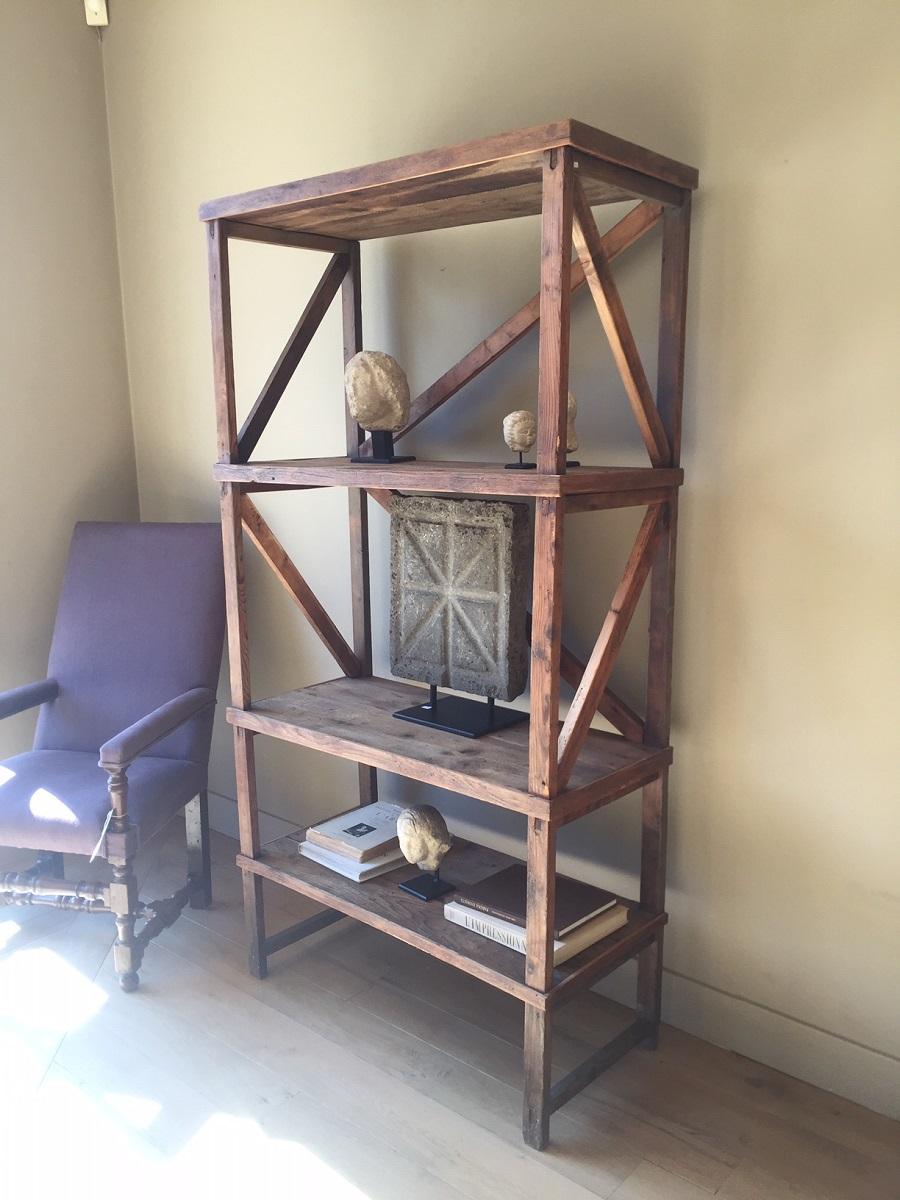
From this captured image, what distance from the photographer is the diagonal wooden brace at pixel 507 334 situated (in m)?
1.85

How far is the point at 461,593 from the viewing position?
2035 mm

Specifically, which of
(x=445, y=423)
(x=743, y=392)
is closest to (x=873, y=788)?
(x=743, y=392)

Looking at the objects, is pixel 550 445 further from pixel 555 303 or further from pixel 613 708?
pixel 613 708

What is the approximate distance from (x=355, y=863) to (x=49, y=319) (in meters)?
1.91

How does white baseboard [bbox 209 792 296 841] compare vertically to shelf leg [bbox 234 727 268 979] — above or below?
below

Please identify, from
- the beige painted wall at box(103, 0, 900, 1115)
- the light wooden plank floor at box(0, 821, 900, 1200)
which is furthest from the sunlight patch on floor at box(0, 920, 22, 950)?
the beige painted wall at box(103, 0, 900, 1115)

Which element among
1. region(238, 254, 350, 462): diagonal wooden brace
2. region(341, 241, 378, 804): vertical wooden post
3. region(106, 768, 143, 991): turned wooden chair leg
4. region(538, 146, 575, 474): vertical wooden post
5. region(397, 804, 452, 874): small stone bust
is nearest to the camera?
region(538, 146, 575, 474): vertical wooden post

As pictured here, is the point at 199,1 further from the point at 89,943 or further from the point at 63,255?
the point at 89,943

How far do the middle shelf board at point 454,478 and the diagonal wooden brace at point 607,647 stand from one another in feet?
0.34

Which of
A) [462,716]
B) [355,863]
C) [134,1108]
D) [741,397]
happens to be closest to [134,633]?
[355,863]

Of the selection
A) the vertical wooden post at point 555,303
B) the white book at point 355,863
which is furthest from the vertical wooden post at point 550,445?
the white book at point 355,863

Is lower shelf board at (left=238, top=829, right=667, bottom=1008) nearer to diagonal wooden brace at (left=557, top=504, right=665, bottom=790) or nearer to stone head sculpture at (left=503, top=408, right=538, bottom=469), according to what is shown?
diagonal wooden brace at (left=557, top=504, right=665, bottom=790)

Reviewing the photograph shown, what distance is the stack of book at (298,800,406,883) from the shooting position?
7.27ft

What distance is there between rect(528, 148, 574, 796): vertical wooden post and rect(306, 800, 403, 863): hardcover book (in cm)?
65
